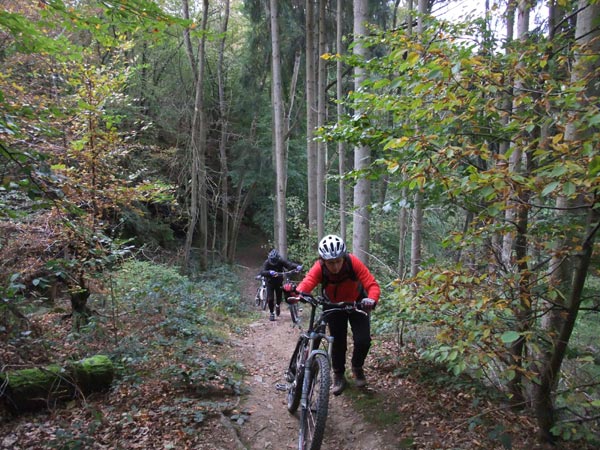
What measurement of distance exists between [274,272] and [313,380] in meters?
5.79

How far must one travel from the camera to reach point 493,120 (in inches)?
130

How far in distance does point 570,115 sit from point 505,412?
8.82 ft

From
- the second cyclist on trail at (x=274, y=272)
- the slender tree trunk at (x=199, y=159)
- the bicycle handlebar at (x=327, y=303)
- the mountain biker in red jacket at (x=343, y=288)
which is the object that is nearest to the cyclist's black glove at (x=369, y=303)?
the bicycle handlebar at (x=327, y=303)

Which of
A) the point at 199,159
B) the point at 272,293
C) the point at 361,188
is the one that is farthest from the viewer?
the point at 199,159

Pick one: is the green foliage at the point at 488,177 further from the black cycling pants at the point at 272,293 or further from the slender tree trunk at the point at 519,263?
the black cycling pants at the point at 272,293

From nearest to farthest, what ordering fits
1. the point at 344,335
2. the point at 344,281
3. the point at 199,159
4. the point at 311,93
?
1. the point at 344,281
2. the point at 344,335
3. the point at 311,93
4. the point at 199,159

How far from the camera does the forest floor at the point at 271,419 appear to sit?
3.49m

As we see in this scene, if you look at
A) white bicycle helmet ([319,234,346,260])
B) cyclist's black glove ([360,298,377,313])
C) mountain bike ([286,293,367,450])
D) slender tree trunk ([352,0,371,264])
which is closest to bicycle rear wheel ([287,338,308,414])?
mountain bike ([286,293,367,450])

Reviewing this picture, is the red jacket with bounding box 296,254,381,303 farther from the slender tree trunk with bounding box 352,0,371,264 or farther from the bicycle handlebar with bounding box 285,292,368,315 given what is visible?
the slender tree trunk with bounding box 352,0,371,264

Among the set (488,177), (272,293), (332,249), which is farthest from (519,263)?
(272,293)

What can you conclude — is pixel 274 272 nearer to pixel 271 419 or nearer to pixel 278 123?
pixel 271 419

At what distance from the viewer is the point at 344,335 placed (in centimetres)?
444

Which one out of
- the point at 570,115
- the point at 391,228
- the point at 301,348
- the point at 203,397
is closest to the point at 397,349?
the point at 301,348

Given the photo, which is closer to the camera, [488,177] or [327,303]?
[488,177]
